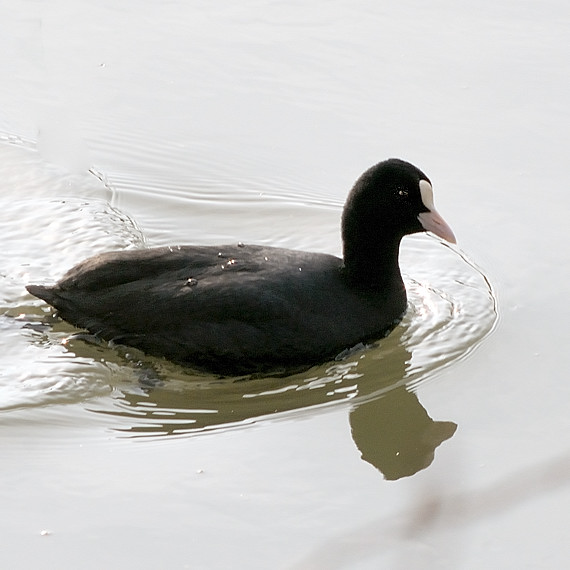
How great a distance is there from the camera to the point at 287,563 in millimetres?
3967

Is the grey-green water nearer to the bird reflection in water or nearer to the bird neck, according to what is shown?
the bird reflection in water

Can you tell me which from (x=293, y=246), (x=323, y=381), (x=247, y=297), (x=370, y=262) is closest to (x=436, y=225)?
(x=370, y=262)

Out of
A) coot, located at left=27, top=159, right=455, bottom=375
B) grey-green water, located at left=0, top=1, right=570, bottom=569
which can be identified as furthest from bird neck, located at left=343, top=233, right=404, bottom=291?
grey-green water, located at left=0, top=1, right=570, bottom=569

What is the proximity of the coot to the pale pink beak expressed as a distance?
0.04 ft

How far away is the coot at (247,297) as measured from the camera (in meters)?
5.18

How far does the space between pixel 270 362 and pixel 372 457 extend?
688 mm

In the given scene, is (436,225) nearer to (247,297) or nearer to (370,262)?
(370,262)

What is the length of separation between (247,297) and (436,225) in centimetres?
113

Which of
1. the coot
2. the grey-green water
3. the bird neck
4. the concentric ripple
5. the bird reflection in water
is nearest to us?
the grey-green water

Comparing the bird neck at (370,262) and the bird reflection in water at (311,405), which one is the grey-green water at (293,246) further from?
the bird neck at (370,262)

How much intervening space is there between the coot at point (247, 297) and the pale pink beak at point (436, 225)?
11 millimetres

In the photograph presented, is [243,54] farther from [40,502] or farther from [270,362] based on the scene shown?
[40,502]

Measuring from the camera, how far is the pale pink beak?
18.7 ft

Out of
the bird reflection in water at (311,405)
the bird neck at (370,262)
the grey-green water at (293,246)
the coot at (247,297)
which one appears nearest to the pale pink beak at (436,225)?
the coot at (247,297)
